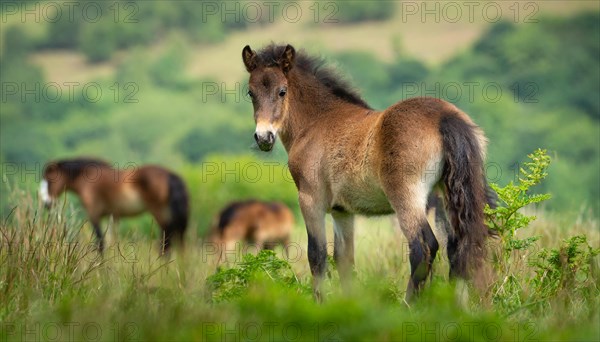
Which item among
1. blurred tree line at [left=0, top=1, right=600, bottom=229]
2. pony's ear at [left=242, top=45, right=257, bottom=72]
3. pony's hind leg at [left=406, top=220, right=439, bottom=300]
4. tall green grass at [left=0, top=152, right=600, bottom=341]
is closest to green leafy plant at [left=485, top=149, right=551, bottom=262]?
tall green grass at [left=0, top=152, right=600, bottom=341]

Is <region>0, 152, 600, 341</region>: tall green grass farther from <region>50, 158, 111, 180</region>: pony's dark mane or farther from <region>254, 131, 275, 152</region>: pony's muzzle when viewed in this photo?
<region>50, 158, 111, 180</region>: pony's dark mane

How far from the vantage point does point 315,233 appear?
307 inches

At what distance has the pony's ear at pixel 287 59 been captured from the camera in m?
8.24

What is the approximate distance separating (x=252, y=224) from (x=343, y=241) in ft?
31.5

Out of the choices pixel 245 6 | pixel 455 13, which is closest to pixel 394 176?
pixel 455 13

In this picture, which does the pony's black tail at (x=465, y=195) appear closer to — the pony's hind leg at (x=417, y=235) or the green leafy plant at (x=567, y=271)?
the pony's hind leg at (x=417, y=235)

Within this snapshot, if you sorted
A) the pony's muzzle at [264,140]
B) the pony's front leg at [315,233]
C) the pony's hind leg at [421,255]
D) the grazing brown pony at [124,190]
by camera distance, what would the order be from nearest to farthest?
the pony's hind leg at [421,255], the pony's front leg at [315,233], the pony's muzzle at [264,140], the grazing brown pony at [124,190]

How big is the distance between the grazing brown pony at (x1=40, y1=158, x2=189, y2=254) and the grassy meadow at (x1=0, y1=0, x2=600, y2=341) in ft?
1.41

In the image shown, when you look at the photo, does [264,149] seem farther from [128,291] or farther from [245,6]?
[245,6]

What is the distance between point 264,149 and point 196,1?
94.9 m

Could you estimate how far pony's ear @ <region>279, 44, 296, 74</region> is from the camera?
824cm

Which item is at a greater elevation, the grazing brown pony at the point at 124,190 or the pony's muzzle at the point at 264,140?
the pony's muzzle at the point at 264,140

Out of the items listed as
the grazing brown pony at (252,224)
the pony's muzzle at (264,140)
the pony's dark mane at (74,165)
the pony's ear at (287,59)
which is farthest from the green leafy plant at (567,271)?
the pony's dark mane at (74,165)

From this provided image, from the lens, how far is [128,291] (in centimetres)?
591
